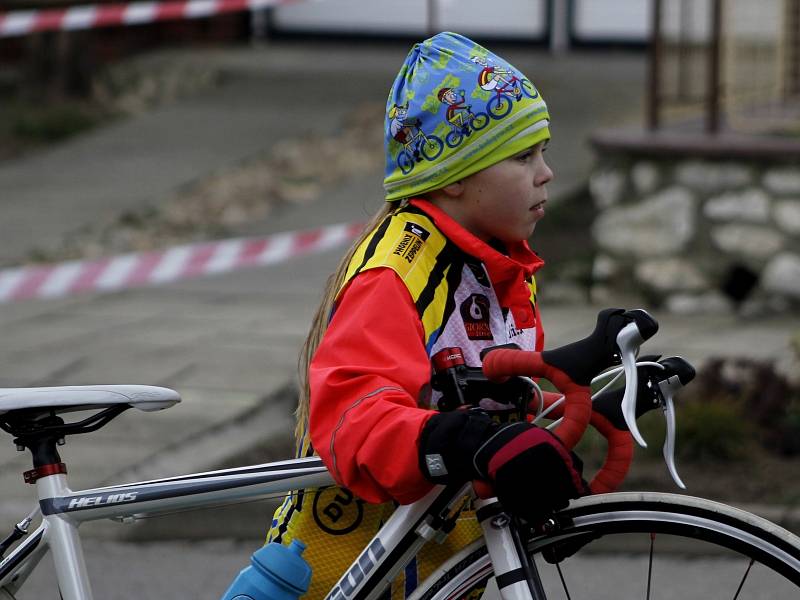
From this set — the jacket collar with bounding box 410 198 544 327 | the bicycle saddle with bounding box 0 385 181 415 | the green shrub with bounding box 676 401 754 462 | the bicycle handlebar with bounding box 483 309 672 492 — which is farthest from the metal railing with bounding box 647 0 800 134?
the bicycle handlebar with bounding box 483 309 672 492

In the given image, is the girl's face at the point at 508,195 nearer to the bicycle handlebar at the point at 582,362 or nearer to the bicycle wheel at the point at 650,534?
the bicycle handlebar at the point at 582,362

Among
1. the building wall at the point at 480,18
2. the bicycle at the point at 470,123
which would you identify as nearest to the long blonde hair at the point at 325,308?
the bicycle at the point at 470,123

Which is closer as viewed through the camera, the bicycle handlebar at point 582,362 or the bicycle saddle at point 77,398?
the bicycle handlebar at point 582,362

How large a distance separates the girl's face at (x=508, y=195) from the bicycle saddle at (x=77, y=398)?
0.63 meters

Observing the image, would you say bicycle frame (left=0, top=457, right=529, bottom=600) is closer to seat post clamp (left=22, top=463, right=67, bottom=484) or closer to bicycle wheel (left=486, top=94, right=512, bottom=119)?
seat post clamp (left=22, top=463, right=67, bottom=484)

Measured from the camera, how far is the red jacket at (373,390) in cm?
219

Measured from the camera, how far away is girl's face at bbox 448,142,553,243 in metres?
2.47

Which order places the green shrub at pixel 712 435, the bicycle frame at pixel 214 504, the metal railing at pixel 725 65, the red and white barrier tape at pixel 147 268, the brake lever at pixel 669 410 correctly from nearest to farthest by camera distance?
the brake lever at pixel 669 410 → the bicycle frame at pixel 214 504 → the green shrub at pixel 712 435 → the red and white barrier tape at pixel 147 268 → the metal railing at pixel 725 65

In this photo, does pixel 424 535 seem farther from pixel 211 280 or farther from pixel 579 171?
pixel 579 171

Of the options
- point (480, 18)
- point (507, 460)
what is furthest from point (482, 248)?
point (480, 18)

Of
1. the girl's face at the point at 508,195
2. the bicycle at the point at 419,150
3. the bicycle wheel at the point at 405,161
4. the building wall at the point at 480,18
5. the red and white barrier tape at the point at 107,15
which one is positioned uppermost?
the bicycle at the point at 419,150

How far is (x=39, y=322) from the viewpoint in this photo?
26.7 feet

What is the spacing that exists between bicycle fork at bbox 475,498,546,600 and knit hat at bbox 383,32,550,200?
58 centimetres

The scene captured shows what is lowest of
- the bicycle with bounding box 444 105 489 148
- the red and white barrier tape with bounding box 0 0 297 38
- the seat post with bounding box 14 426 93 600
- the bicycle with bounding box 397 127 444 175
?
the red and white barrier tape with bounding box 0 0 297 38
